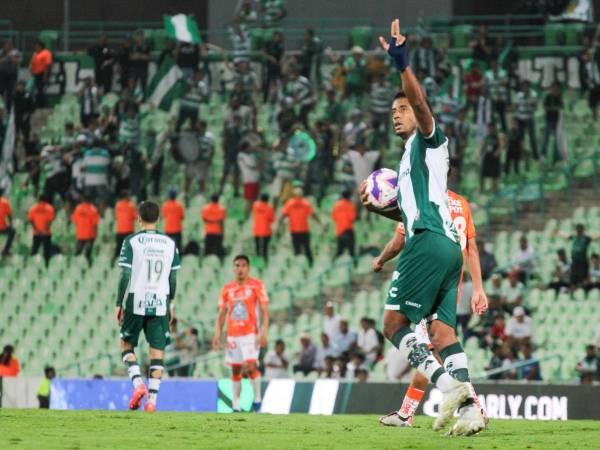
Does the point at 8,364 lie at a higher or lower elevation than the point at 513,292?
lower

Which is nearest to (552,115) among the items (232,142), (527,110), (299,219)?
(527,110)

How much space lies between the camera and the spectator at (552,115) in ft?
94.3

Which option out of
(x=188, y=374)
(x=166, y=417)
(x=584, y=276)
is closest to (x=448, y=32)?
(x=584, y=276)

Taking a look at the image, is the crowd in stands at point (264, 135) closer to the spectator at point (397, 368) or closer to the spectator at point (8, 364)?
the spectator at point (8, 364)

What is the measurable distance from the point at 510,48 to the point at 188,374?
11023 mm

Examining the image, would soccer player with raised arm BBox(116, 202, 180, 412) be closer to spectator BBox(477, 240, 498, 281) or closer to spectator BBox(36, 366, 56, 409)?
spectator BBox(36, 366, 56, 409)

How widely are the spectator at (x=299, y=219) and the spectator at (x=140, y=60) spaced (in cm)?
603

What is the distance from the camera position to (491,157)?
28.2 m

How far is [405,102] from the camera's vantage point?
9992 mm

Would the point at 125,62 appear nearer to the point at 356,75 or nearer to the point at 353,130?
the point at 356,75

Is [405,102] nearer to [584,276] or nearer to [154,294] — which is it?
[154,294]

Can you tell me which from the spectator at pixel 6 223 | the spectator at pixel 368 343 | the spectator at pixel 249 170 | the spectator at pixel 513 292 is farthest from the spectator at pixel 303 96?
the spectator at pixel 368 343

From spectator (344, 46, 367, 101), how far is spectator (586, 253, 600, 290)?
25.7ft

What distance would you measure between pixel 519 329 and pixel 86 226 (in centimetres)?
989
